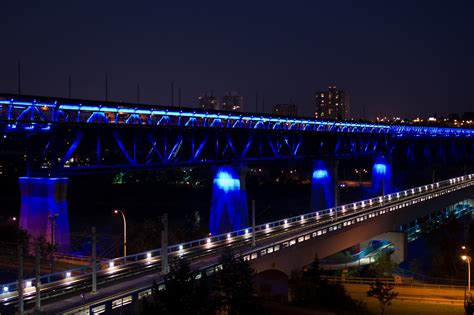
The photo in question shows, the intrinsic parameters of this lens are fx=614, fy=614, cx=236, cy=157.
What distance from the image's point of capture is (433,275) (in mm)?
61344

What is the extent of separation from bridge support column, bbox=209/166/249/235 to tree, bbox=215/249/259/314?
125ft

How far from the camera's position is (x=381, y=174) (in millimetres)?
114062

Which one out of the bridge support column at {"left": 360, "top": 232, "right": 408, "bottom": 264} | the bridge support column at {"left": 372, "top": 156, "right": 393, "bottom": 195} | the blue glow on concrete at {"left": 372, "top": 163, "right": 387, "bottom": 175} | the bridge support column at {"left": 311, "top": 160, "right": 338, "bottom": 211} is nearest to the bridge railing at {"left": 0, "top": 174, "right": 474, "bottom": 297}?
the bridge support column at {"left": 360, "top": 232, "right": 408, "bottom": 264}

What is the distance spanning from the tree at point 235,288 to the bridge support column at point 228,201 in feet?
125

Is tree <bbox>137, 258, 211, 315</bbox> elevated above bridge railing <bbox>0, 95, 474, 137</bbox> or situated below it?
below

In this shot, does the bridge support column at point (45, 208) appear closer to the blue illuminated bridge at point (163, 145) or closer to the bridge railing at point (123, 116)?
the blue illuminated bridge at point (163, 145)

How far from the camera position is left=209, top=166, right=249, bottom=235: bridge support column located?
6888 cm

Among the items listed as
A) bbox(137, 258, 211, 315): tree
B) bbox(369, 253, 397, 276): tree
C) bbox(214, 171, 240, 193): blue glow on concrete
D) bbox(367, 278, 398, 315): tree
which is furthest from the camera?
bbox(214, 171, 240, 193): blue glow on concrete

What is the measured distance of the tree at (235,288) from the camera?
95.0 ft

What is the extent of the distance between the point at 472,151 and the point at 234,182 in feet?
410

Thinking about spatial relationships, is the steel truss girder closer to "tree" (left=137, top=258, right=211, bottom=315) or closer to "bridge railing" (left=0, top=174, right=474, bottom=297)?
"bridge railing" (left=0, top=174, right=474, bottom=297)

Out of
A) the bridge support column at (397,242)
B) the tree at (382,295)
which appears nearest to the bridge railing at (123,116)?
the bridge support column at (397,242)

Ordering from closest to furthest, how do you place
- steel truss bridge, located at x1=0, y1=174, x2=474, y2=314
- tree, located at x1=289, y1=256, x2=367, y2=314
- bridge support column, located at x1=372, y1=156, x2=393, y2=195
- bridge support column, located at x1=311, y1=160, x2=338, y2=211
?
steel truss bridge, located at x1=0, y1=174, x2=474, y2=314 < tree, located at x1=289, y1=256, x2=367, y2=314 < bridge support column, located at x1=311, y1=160, x2=338, y2=211 < bridge support column, located at x1=372, y1=156, x2=393, y2=195

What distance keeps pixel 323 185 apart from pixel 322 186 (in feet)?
0.82
